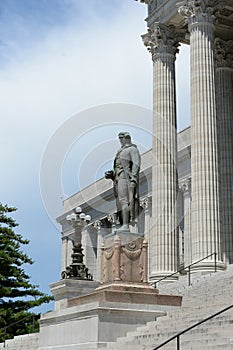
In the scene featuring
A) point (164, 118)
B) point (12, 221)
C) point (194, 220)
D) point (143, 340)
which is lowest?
point (143, 340)

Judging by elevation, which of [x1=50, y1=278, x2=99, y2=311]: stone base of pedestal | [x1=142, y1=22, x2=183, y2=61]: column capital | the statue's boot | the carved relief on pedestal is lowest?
the carved relief on pedestal

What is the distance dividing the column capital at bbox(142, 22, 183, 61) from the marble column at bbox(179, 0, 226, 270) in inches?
118

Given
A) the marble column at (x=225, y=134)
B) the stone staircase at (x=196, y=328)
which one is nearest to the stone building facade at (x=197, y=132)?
the marble column at (x=225, y=134)

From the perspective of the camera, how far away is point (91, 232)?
2911 inches

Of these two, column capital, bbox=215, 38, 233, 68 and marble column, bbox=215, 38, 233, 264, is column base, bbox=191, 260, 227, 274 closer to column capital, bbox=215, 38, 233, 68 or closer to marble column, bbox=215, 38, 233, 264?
marble column, bbox=215, 38, 233, 264

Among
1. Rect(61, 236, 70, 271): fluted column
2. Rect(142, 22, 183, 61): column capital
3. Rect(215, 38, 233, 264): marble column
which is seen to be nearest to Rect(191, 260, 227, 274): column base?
Rect(215, 38, 233, 264): marble column

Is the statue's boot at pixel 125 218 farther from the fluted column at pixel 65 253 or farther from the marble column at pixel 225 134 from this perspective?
the fluted column at pixel 65 253

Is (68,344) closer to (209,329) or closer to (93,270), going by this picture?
(209,329)

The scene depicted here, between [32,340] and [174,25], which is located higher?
[174,25]

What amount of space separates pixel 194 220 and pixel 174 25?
12.6 meters

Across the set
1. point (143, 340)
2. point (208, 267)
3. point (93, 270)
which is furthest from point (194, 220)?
point (93, 270)

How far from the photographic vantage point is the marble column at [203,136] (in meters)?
30.8

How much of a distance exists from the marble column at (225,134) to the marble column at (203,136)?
4447 mm

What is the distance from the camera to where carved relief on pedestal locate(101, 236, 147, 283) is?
Answer: 61.7 ft
